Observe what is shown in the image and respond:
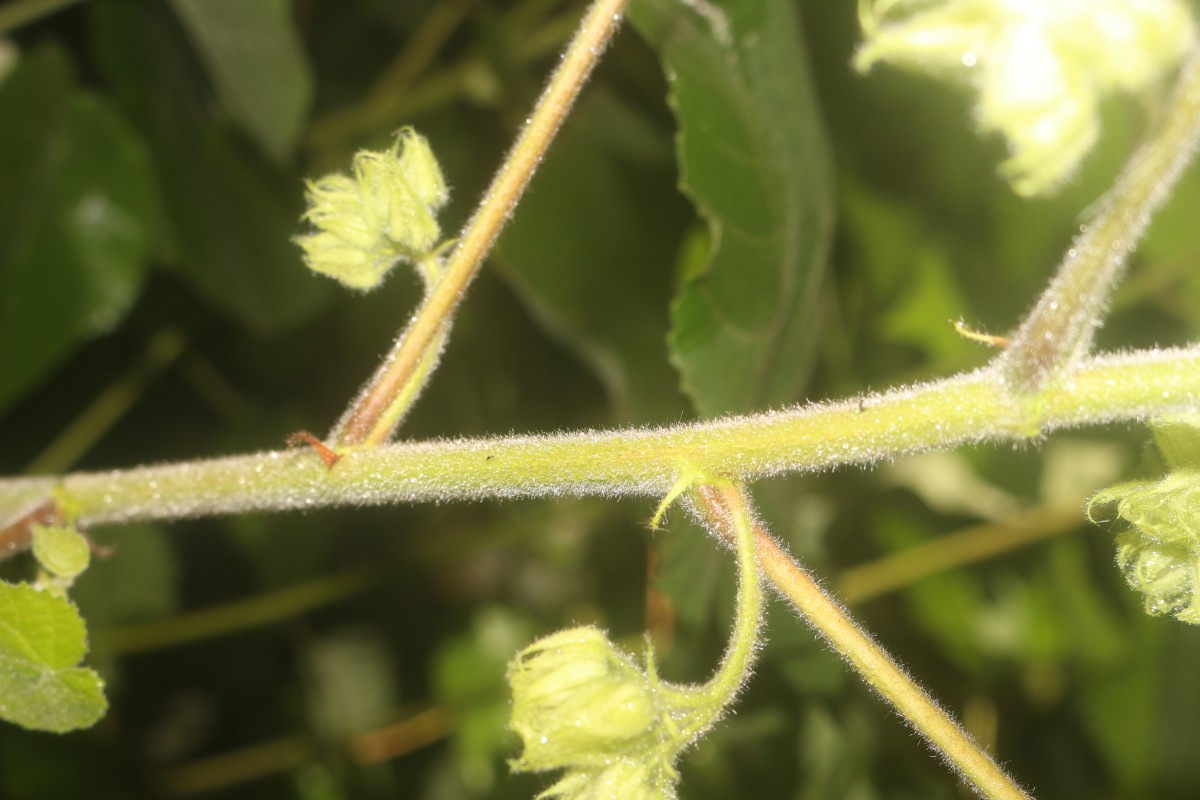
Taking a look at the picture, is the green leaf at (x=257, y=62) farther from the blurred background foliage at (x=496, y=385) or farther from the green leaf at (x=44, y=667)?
the green leaf at (x=44, y=667)

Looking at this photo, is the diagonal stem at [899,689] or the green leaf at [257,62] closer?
the diagonal stem at [899,689]

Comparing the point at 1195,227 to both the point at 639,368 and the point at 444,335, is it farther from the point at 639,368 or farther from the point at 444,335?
the point at 444,335

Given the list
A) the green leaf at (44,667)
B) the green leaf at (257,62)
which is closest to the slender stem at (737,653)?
the green leaf at (44,667)

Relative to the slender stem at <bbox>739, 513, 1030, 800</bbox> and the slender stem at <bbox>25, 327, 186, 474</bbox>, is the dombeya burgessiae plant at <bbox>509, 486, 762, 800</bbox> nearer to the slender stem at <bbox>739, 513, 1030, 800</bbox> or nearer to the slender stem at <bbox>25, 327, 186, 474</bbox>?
the slender stem at <bbox>739, 513, 1030, 800</bbox>

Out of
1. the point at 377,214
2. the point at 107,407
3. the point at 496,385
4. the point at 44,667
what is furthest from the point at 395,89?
the point at 44,667

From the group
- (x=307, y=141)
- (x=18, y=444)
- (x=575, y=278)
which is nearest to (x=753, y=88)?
(x=575, y=278)
